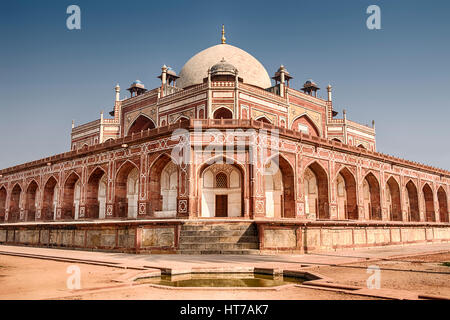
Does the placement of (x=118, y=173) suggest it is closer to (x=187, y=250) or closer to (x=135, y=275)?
(x=187, y=250)

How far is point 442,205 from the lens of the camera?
31.7 m

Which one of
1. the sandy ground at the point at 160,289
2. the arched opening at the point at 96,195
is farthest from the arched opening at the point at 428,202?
the sandy ground at the point at 160,289

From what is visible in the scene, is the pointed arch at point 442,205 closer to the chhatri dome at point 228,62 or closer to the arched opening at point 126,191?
the chhatri dome at point 228,62

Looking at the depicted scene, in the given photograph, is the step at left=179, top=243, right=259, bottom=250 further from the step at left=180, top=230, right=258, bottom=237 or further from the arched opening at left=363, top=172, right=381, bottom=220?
the arched opening at left=363, top=172, right=381, bottom=220

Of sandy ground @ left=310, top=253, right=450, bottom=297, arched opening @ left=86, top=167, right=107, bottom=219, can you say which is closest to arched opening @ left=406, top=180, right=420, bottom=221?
arched opening @ left=86, top=167, right=107, bottom=219

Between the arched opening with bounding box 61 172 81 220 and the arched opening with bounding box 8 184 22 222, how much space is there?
273 inches

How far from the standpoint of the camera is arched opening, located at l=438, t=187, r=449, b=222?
31.2 m

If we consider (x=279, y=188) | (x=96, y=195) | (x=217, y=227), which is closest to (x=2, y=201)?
Result: (x=96, y=195)

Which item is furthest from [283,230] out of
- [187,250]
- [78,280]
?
[78,280]

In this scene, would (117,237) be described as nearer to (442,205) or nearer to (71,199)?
(71,199)

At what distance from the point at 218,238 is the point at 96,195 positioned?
13459mm

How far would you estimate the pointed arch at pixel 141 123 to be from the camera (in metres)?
27.5

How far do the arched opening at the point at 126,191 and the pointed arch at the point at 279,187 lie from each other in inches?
289

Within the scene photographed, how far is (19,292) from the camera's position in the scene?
4.75m
